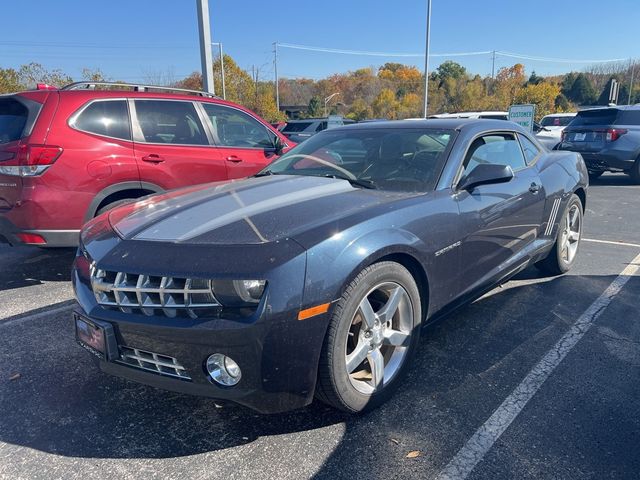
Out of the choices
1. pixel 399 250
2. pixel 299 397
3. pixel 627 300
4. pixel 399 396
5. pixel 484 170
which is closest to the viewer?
pixel 299 397

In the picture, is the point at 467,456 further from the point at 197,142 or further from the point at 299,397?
the point at 197,142

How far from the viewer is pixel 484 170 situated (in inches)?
122

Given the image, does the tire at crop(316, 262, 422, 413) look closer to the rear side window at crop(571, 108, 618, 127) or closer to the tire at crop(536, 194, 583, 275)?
the tire at crop(536, 194, 583, 275)

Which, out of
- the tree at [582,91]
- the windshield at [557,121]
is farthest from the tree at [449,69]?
the windshield at [557,121]

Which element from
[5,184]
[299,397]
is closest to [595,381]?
[299,397]

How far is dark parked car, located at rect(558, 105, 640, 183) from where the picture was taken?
10.6 m

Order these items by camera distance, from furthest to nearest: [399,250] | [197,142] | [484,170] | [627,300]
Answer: [197,142] < [627,300] < [484,170] < [399,250]

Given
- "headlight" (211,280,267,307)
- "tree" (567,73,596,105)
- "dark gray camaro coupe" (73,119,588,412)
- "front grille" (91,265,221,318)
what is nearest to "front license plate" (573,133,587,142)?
"dark gray camaro coupe" (73,119,588,412)

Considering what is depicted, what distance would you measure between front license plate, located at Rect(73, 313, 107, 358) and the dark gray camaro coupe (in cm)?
1

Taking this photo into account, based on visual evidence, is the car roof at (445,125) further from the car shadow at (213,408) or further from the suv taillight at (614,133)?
the suv taillight at (614,133)

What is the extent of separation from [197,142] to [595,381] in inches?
169

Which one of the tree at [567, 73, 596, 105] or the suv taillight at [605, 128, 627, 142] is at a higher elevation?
the tree at [567, 73, 596, 105]

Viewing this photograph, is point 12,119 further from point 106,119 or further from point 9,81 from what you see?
point 9,81

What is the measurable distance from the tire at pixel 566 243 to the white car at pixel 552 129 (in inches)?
375
